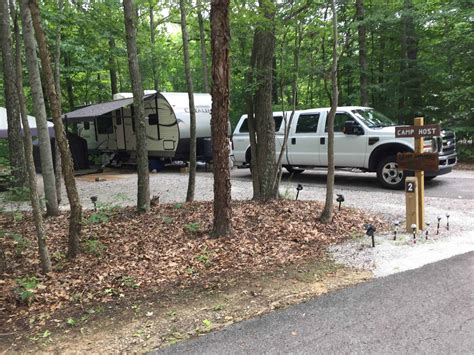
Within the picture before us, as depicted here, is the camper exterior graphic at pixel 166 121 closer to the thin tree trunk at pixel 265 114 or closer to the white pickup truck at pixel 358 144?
the white pickup truck at pixel 358 144

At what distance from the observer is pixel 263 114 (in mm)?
7066

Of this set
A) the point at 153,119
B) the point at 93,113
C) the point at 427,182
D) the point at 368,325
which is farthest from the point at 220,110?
the point at 93,113

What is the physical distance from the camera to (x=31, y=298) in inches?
154

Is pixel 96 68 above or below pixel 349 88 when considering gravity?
above

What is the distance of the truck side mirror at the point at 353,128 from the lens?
1007 centimetres

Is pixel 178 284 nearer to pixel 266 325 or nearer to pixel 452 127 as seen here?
Answer: pixel 266 325

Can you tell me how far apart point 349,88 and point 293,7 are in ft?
45.6

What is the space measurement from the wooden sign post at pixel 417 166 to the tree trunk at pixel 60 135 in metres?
4.17

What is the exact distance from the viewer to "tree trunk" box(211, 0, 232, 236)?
499 cm

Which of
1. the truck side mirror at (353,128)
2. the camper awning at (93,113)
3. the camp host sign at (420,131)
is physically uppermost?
the camper awning at (93,113)

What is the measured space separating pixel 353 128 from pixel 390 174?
138cm

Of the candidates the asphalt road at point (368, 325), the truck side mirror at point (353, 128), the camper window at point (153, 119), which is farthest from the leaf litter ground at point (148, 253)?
the camper window at point (153, 119)

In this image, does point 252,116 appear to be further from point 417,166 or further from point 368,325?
point 368,325

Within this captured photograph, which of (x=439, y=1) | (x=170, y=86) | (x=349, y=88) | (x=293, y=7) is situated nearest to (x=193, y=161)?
(x=293, y=7)
